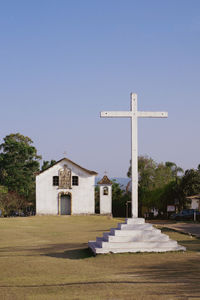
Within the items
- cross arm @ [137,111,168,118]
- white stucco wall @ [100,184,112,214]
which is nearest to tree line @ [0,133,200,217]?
white stucco wall @ [100,184,112,214]

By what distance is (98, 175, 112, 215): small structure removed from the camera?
4275 cm

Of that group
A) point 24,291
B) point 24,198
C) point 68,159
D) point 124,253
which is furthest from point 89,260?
point 24,198

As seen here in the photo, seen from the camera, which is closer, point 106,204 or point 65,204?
point 65,204

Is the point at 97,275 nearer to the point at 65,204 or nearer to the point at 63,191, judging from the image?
the point at 63,191

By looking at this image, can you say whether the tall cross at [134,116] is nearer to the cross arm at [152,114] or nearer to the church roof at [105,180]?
the cross arm at [152,114]

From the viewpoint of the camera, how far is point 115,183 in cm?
5697

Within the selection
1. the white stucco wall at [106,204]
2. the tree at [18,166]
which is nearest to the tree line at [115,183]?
the tree at [18,166]

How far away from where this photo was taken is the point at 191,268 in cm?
945

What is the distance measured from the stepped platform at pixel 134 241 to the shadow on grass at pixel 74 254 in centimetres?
27

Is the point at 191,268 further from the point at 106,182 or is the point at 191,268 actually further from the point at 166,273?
the point at 106,182

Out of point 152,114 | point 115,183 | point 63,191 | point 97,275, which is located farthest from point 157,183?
point 97,275

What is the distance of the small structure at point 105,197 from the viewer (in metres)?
42.8

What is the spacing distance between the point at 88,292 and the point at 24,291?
1115mm

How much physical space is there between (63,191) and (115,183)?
1566cm
